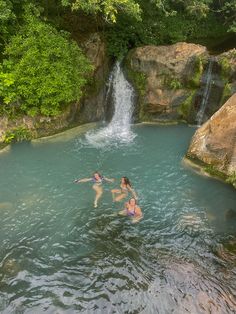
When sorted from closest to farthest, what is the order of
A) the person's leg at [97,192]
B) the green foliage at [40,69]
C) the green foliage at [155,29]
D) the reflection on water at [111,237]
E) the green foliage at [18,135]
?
the reflection on water at [111,237] < the person's leg at [97,192] < the green foliage at [40,69] < the green foliage at [18,135] < the green foliage at [155,29]

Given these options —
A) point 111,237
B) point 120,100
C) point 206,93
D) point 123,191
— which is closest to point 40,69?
point 120,100

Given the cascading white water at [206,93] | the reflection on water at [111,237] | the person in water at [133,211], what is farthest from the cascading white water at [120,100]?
the person in water at [133,211]

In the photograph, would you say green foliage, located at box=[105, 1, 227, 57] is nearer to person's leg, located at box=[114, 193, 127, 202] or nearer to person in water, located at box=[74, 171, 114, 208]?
person in water, located at box=[74, 171, 114, 208]

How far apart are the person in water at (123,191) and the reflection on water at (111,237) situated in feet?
0.70

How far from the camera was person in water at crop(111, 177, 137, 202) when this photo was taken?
1197 cm

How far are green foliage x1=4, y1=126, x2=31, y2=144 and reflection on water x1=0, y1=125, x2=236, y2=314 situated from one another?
2.09 ft

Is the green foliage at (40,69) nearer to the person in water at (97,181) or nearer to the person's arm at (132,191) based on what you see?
the person in water at (97,181)

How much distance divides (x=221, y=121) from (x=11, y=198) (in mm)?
8112

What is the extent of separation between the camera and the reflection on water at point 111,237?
27.4ft

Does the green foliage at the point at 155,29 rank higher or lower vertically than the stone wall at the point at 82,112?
higher

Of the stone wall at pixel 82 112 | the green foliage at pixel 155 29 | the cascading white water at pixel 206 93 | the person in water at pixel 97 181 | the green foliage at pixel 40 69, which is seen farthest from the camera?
the green foliage at pixel 155 29

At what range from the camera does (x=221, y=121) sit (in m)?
13.9

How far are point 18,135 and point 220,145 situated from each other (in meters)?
8.40

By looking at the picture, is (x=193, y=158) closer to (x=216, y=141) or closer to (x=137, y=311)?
(x=216, y=141)
